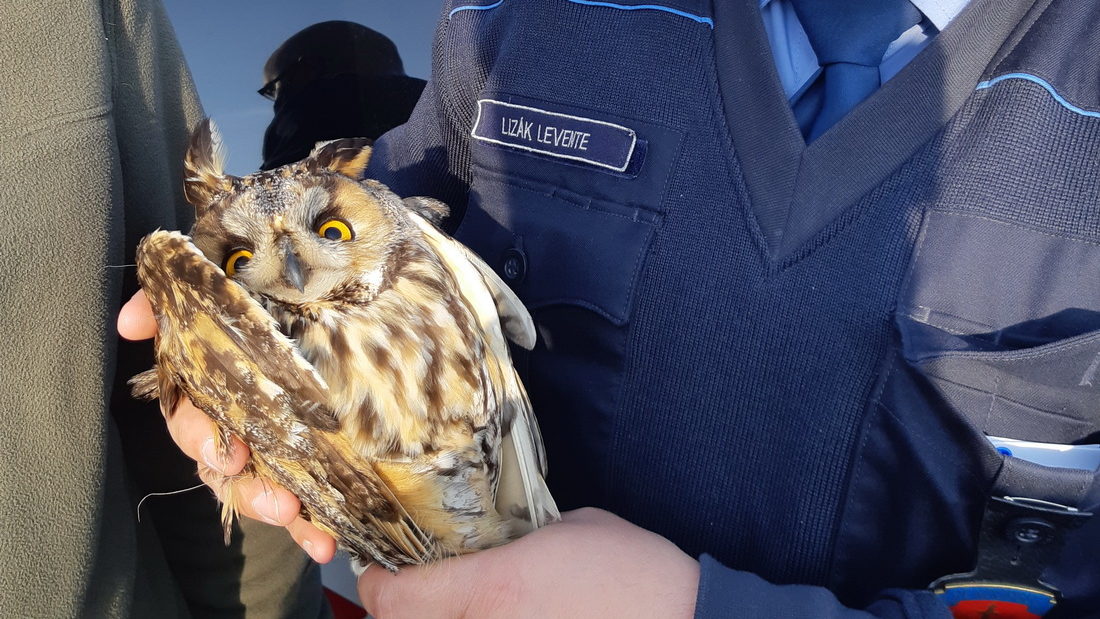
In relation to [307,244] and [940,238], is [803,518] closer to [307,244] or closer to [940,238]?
[940,238]

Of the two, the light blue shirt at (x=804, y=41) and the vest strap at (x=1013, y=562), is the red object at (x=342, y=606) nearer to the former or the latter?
the vest strap at (x=1013, y=562)

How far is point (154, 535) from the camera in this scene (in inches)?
53.4

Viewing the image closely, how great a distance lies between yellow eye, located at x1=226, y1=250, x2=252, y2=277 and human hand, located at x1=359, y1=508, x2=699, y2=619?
1.89 ft

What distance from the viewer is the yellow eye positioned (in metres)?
1.05

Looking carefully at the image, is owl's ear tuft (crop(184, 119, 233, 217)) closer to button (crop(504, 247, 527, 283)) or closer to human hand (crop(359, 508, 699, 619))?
button (crop(504, 247, 527, 283))

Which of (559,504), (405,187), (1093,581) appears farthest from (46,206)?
(1093,581)

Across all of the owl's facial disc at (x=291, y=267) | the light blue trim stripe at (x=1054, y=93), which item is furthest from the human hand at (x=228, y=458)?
the light blue trim stripe at (x=1054, y=93)

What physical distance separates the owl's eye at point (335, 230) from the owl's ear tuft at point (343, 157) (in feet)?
0.47

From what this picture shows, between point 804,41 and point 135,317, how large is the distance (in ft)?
3.75

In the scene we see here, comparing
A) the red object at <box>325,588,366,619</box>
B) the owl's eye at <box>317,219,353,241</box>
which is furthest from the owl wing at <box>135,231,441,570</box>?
the red object at <box>325,588,366,619</box>

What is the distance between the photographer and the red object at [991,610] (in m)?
0.85

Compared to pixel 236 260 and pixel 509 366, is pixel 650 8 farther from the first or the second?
pixel 236 260

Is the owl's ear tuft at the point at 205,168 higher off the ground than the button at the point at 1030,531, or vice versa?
the owl's ear tuft at the point at 205,168

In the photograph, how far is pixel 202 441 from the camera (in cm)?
105
